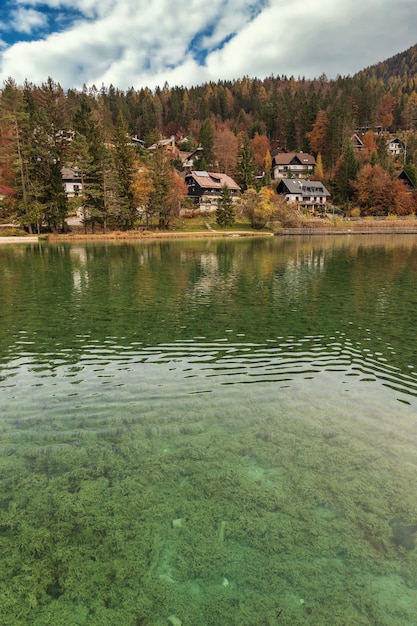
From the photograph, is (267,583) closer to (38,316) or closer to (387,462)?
(387,462)

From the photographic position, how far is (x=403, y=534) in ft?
18.7

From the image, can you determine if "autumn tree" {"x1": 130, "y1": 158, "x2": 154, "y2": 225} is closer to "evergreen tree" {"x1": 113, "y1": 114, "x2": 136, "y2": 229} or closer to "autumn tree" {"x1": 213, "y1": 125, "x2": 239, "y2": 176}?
"evergreen tree" {"x1": 113, "y1": 114, "x2": 136, "y2": 229}

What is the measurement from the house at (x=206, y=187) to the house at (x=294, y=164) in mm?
33825

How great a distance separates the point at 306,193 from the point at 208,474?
121808 mm

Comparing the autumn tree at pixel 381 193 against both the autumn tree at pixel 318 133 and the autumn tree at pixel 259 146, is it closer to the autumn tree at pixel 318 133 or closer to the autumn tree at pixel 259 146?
the autumn tree at pixel 318 133

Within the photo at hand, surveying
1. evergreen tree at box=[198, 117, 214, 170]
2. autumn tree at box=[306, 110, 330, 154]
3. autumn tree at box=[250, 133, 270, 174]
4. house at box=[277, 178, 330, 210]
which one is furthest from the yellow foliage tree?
autumn tree at box=[306, 110, 330, 154]

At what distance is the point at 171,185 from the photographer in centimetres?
8519

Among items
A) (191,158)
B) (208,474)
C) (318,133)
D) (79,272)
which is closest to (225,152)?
(191,158)

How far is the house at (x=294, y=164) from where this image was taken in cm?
Answer: 14125

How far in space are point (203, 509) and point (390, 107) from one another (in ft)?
685

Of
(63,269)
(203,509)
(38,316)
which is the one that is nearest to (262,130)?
(63,269)

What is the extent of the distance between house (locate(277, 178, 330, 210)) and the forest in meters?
6.39

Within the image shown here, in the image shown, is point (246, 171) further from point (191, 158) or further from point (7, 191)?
point (7, 191)

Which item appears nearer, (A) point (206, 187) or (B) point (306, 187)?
(A) point (206, 187)
